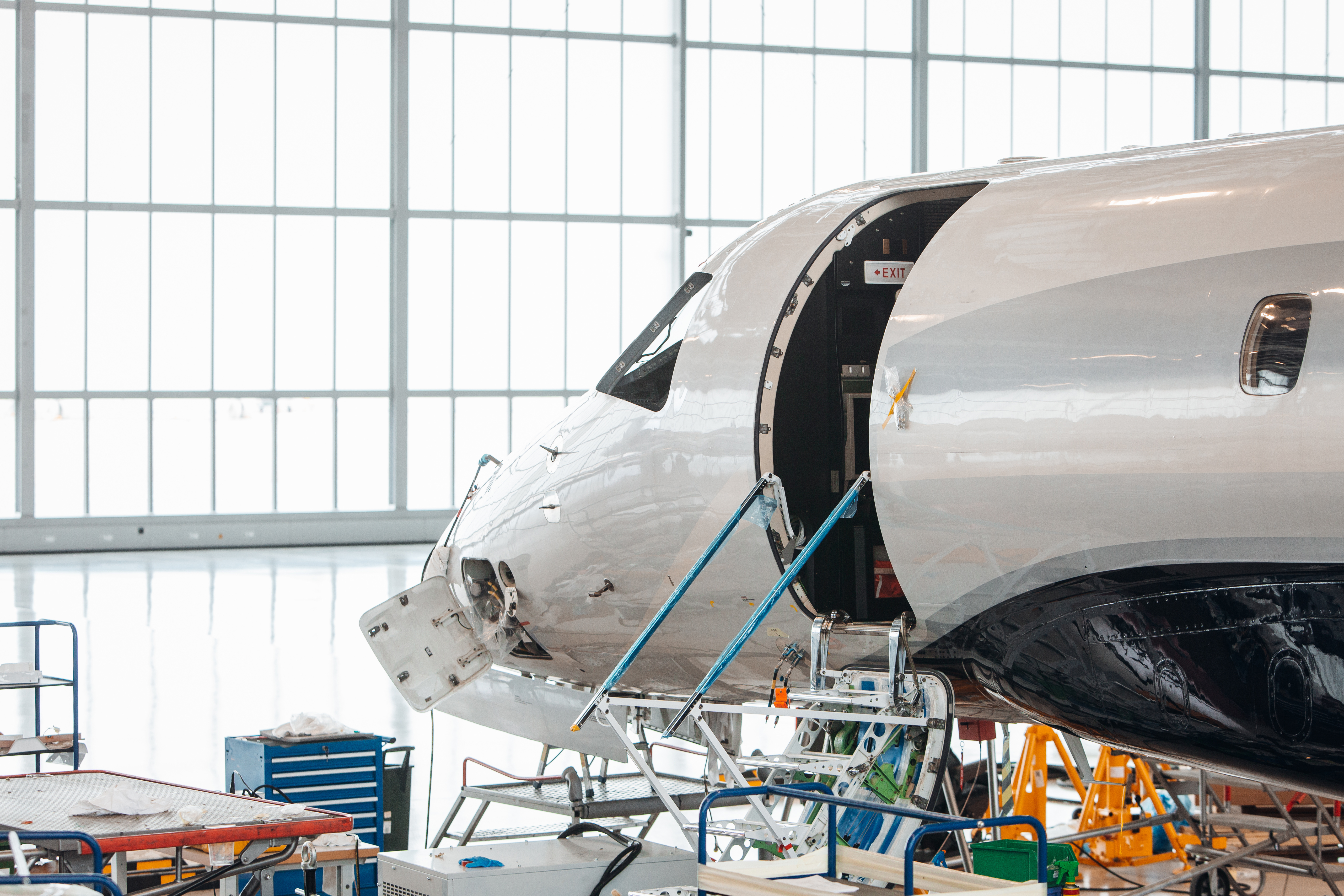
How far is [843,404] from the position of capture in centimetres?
839

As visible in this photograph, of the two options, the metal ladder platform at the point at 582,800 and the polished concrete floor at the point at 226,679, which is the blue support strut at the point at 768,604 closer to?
the metal ladder platform at the point at 582,800

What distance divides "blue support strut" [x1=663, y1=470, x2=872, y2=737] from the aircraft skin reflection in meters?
0.19

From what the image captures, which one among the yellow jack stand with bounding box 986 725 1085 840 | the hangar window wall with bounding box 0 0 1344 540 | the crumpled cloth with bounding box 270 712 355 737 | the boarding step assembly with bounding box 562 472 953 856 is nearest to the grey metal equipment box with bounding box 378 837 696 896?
the boarding step assembly with bounding box 562 472 953 856

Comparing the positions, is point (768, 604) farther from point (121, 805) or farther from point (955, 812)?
point (121, 805)

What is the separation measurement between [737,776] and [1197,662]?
213cm

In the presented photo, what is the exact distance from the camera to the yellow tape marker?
716 centimetres

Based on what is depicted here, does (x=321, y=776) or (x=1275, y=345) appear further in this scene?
(x=321, y=776)

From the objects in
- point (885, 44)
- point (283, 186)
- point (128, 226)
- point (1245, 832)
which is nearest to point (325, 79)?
point (283, 186)

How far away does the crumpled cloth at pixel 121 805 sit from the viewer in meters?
6.80

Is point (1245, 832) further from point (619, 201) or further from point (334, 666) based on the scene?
point (619, 201)

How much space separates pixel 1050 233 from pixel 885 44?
34404mm

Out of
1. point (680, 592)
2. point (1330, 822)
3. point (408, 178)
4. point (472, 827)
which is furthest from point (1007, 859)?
point (408, 178)

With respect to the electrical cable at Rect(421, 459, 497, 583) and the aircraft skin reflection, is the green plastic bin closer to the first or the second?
the aircraft skin reflection

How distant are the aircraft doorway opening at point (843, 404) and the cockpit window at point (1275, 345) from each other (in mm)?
2522
